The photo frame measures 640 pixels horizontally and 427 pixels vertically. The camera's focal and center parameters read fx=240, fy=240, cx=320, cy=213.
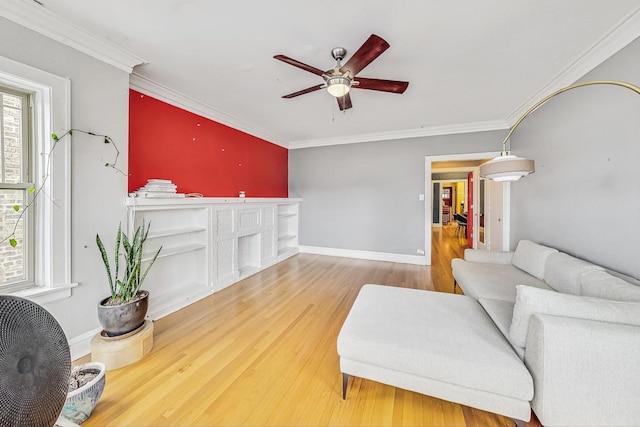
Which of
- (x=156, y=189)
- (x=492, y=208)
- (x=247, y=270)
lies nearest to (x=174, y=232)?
(x=156, y=189)

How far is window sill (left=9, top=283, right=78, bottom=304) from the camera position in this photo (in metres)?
1.66

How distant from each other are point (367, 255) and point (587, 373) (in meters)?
3.97

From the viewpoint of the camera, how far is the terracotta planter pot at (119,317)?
1.84 meters

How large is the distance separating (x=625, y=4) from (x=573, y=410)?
2613 millimetres

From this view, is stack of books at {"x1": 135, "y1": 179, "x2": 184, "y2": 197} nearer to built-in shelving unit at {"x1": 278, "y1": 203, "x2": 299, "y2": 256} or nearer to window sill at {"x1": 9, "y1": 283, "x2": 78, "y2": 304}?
window sill at {"x1": 9, "y1": 283, "x2": 78, "y2": 304}

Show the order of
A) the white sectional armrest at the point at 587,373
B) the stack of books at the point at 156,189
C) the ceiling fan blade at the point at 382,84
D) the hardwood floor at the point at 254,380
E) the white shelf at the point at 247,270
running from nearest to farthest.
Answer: the white sectional armrest at the point at 587,373 < the hardwood floor at the point at 254,380 < the ceiling fan blade at the point at 382,84 < the stack of books at the point at 156,189 < the white shelf at the point at 247,270

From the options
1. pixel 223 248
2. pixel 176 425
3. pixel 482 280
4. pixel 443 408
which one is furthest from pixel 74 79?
pixel 482 280

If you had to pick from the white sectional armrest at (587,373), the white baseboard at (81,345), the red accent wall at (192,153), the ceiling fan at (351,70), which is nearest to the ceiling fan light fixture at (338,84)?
the ceiling fan at (351,70)

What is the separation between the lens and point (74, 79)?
1.91 m

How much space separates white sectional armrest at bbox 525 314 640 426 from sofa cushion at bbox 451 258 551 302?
2.98ft

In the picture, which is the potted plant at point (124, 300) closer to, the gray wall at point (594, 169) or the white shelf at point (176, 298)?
the white shelf at point (176, 298)

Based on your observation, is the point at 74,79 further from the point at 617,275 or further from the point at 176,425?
the point at 617,275

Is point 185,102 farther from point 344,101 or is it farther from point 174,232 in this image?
point 344,101

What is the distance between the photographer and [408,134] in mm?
4609
